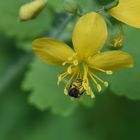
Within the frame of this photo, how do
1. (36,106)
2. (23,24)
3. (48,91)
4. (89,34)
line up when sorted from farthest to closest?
(36,106) → (23,24) → (48,91) → (89,34)

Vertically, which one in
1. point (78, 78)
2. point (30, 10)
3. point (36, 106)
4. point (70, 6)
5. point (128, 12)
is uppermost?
point (30, 10)

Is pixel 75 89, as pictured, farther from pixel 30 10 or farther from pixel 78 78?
pixel 30 10

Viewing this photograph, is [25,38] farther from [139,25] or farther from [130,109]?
[139,25]

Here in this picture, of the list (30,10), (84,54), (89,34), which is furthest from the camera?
(84,54)

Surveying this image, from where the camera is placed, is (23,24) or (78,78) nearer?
(78,78)

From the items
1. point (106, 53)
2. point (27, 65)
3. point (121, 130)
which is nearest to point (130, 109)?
point (121, 130)

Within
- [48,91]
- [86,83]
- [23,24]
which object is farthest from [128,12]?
[23,24]

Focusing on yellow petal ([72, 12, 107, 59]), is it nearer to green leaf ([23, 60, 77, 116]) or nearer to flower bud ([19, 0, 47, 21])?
flower bud ([19, 0, 47, 21])
